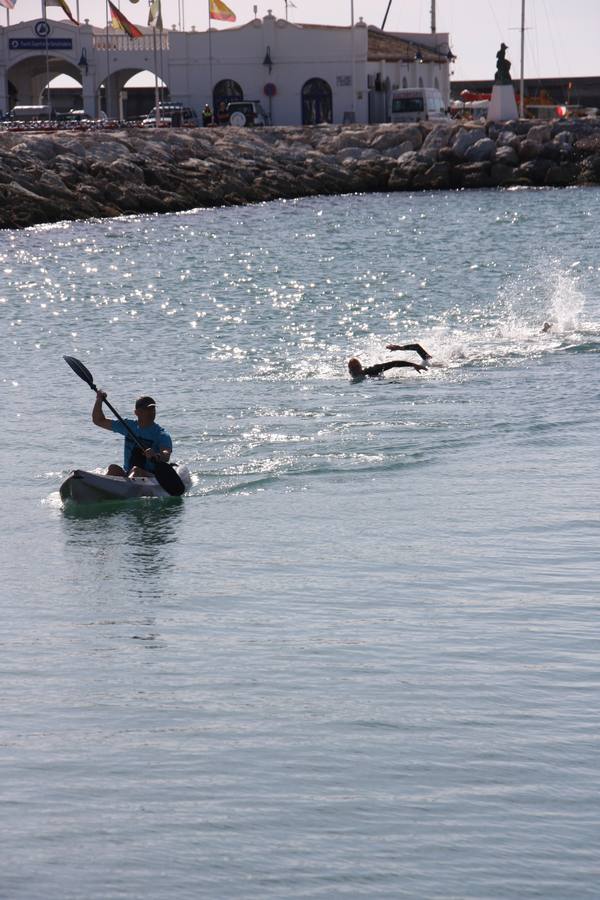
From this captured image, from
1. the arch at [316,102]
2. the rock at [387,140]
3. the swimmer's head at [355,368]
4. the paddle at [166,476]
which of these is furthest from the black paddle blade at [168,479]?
the arch at [316,102]

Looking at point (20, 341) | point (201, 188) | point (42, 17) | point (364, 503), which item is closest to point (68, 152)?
point (201, 188)

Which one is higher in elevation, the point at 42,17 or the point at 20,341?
the point at 42,17

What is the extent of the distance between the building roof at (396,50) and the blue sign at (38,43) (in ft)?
57.5

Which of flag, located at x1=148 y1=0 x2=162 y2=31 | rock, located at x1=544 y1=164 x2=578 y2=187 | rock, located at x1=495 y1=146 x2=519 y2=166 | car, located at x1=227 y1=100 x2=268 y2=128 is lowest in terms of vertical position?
rock, located at x1=544 y1=164 x2=578 y2=187

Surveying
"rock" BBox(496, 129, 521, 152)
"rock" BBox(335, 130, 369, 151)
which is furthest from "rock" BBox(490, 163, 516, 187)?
"rock" BBox(335, 130, 369, 151)

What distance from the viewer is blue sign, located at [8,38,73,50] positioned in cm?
7881

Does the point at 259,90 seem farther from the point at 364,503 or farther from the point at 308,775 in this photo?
the point at 308,775

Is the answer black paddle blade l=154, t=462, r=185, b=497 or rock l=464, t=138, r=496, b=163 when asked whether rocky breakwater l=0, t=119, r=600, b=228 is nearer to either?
rock l=464, t=138, r=496, b=163

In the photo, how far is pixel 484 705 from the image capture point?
8.91 m

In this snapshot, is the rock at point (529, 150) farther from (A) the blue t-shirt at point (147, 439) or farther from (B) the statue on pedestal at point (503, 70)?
(A) the blue t-shirt at point (147, 439)

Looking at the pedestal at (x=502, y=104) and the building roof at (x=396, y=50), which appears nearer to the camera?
the pedestal at (x=502, y=104)

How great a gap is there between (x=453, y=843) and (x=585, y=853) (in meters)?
0.67

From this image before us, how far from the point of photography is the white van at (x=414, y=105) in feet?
265

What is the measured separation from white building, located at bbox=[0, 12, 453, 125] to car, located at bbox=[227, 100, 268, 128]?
223 cm
